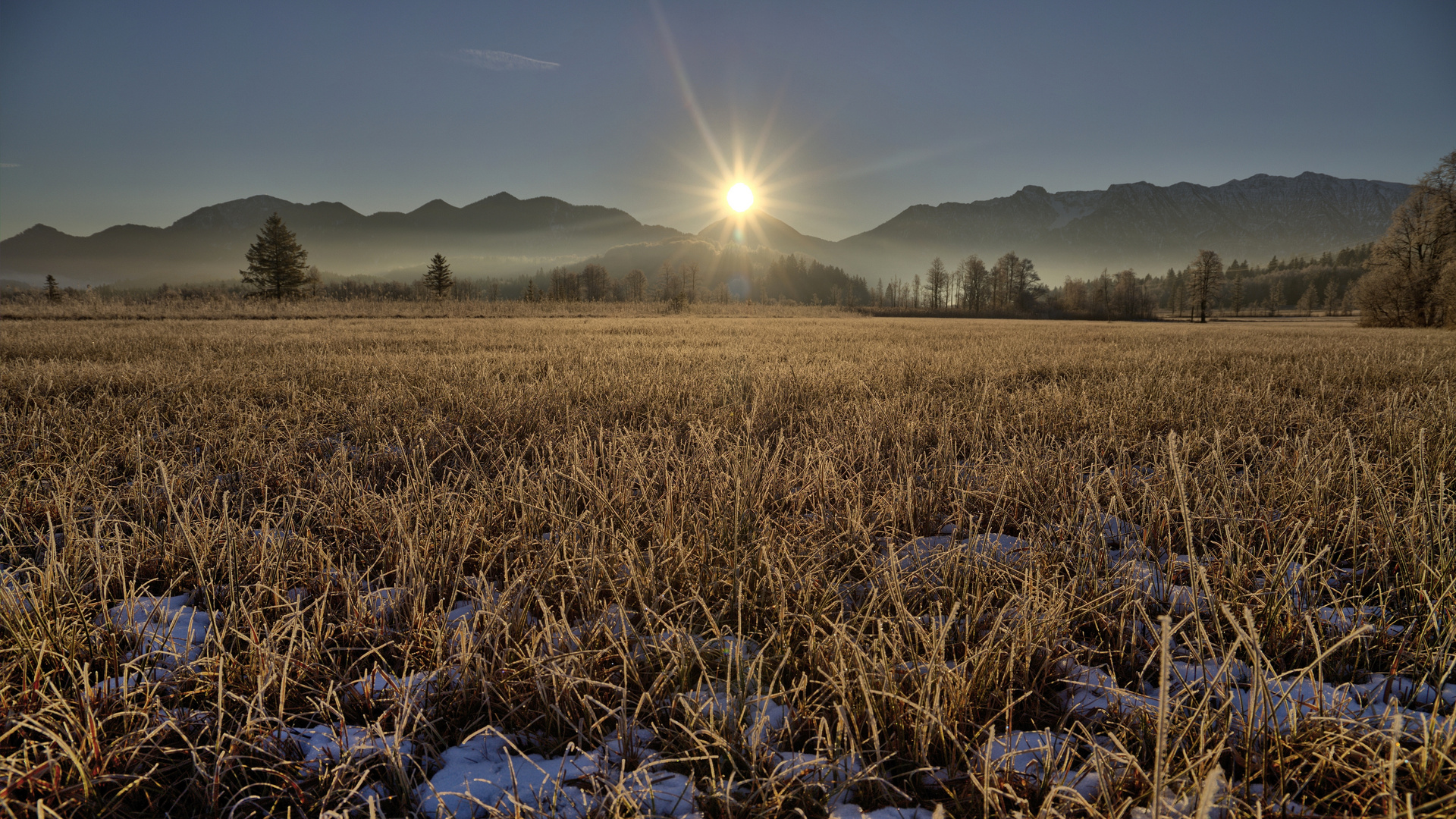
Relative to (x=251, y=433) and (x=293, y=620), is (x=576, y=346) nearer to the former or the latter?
(x=251, y=433)

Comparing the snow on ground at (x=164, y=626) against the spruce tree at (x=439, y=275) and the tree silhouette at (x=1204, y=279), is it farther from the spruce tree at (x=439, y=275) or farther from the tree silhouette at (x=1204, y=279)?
the tree silhouette at (x=1204, y=279)

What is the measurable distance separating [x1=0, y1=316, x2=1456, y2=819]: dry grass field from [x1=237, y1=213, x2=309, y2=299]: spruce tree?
6372cm

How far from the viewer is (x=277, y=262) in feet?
176

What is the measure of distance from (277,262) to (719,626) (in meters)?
69.6

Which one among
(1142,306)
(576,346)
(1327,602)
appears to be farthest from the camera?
(1142,306)

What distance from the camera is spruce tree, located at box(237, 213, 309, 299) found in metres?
53.4

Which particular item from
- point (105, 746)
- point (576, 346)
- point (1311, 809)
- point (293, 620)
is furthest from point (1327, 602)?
point (576, 346)

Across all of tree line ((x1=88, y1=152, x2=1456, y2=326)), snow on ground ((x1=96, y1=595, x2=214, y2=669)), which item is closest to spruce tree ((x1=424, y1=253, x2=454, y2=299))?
tree line ((x1=88, y1=152, x2=1456, y2=326))

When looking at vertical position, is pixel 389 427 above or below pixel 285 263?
below

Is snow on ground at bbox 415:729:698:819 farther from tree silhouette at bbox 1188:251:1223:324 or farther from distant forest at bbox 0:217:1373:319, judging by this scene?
tree silhouette at bbox 1188:251:1223:324

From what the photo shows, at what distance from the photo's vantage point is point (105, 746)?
1.29 meters

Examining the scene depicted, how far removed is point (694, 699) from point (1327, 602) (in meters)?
2.36

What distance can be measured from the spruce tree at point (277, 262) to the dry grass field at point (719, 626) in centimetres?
6372

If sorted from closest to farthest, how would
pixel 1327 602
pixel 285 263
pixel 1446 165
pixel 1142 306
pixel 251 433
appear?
pixel 1327 602, pixel 251 433, pixel 1446 165, pixel 285 263, pixel 1142 306
